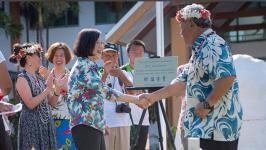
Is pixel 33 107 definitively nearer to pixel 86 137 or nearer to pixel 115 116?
pixel 115 116

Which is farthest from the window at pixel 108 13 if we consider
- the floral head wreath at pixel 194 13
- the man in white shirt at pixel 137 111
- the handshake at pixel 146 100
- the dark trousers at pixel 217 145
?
the dark trousers at pixel 217 145

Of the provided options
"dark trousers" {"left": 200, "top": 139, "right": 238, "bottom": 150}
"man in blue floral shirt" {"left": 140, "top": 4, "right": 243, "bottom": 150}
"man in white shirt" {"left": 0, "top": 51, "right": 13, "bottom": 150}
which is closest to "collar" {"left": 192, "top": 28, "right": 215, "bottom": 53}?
"man in blue floral shirt" {"left": 140, "top": 4, "right": 243, "bottom": 150}

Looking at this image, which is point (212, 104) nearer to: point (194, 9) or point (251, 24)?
point (194, 9)

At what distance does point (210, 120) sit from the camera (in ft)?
17.1

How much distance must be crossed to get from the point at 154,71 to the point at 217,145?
6.85 ft

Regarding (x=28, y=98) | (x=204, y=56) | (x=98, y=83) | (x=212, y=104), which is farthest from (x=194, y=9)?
(x=28, y=98)

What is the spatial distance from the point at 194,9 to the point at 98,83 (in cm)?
135

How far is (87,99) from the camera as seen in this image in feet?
20.6

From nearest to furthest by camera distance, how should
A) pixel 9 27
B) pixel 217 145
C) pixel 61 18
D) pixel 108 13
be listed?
pixel 217 145 < pixel 9 27 < pixel 108 13 < pixel 61 18

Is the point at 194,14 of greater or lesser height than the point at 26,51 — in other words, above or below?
above

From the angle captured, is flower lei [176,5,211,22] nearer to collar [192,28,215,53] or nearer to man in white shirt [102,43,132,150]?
collar [192,28,215,53]

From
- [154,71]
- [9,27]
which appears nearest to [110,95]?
[154,71]

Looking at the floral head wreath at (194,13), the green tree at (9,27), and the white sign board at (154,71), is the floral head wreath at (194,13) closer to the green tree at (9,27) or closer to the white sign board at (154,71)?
the white sign board at (154,71)

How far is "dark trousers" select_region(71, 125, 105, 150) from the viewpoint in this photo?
6.20 meters
